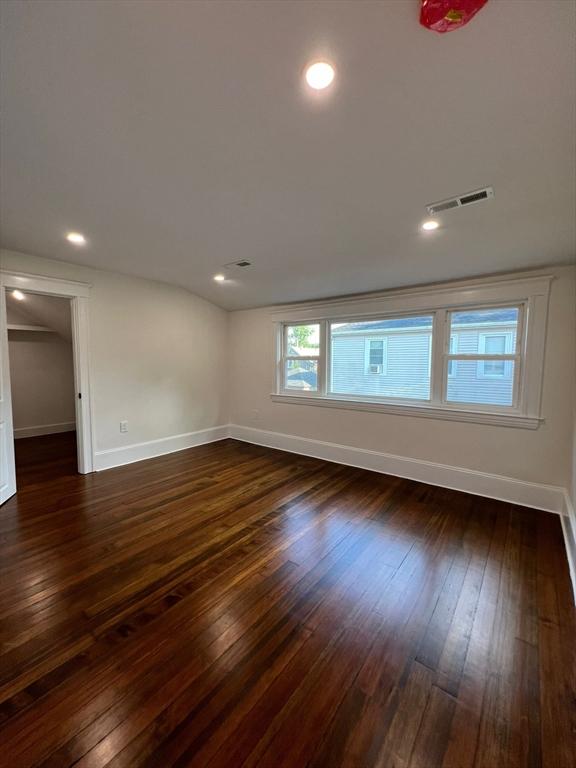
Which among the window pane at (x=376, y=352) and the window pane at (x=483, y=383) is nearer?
the window pane at (x=483, y=383)

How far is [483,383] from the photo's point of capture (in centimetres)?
336

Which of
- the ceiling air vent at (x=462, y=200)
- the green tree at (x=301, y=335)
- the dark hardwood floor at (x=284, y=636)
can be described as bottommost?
the dark hardwood floor at (x=284, y=636)

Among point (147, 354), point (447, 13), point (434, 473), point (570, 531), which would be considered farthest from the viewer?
point (147, 354)

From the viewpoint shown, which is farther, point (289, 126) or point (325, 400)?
point (325, 400)

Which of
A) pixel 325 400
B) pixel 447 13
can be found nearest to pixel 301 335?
pixel 325 400

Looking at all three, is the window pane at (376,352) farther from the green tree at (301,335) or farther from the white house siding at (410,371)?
the green tree at (301,335)

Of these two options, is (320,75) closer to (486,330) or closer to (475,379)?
(486,330)

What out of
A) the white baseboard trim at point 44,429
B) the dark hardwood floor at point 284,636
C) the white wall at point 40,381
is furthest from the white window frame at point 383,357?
the white baseboard trim at point 44,429

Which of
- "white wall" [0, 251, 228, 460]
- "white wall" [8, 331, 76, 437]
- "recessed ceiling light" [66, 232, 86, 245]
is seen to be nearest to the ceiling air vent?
"recessed ceiling light" [66, 232, 86, 245]

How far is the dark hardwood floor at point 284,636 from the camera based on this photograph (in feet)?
3.79

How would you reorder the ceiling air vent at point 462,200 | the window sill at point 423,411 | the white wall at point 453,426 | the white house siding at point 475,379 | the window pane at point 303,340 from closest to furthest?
the ceiling air vent at point 462,200 → the white wall at point 453,426 → the window sill at point 423,411 → the white house siding at point 475,379 → the window pane at point 303,340

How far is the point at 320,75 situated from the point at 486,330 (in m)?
2.94

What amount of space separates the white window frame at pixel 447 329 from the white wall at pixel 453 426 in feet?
0.29

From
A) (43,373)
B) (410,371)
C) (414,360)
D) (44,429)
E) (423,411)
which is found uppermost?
(414,360)
